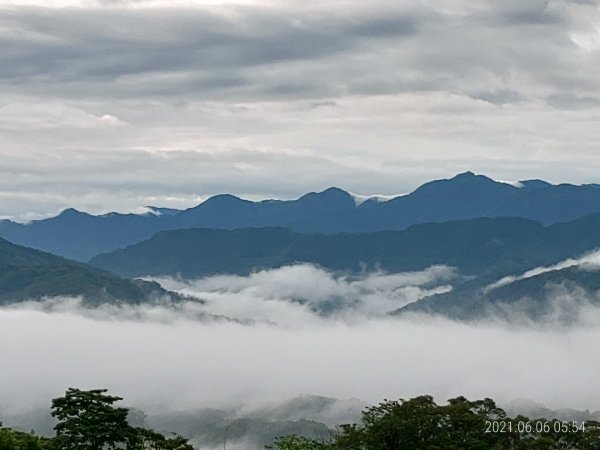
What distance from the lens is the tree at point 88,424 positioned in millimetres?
98000

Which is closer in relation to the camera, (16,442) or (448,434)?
(16,442)

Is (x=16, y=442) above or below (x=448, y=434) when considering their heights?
above

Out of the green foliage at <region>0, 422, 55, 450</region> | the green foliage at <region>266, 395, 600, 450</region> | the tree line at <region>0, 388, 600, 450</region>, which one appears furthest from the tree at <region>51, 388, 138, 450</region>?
the green foliage at <region>266, 395, 600, 450</region>

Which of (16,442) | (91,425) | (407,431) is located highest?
(16,442)

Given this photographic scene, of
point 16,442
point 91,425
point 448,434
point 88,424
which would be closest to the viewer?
point 16,442

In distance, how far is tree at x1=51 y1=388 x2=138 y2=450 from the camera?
98.0 m

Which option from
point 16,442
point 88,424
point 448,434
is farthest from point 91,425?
point 448,434

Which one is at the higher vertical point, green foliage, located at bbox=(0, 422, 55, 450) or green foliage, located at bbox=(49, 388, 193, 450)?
green foliage, located at bbox=(0, 422, 55, 450)

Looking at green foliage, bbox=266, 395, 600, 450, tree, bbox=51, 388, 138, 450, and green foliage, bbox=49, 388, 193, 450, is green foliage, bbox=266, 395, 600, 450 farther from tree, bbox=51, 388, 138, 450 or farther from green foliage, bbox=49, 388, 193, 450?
tree, bbox=51, 388, 138, 450

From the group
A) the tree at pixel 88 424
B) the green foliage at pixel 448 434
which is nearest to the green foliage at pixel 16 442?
the tree at pixel 88 424

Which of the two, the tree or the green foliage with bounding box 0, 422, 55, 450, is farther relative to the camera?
the tree

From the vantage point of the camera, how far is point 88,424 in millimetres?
98938

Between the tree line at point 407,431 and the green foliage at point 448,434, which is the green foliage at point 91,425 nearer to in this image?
the tree line at point 407,431

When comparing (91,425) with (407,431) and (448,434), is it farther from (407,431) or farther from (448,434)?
(448,434)
